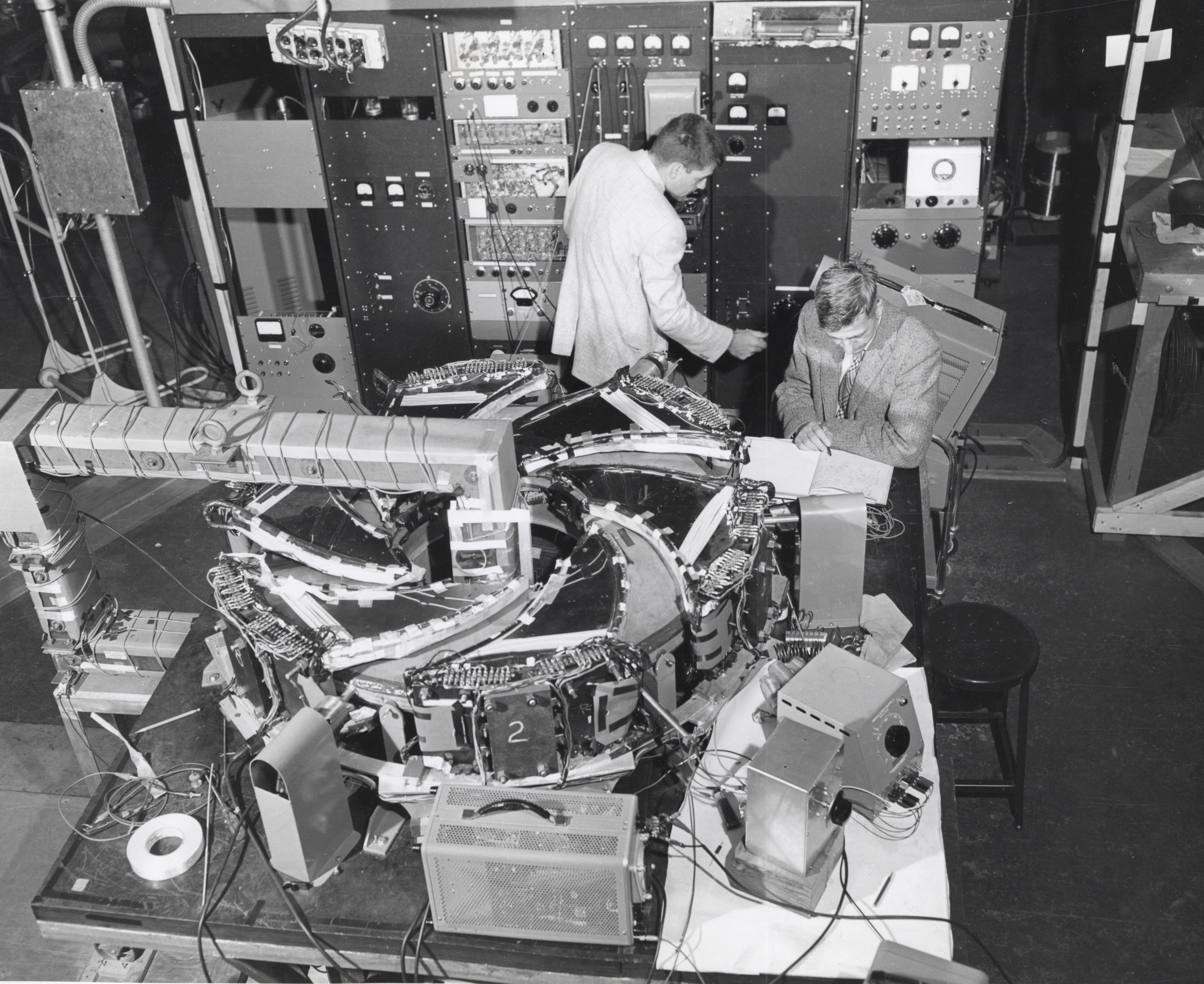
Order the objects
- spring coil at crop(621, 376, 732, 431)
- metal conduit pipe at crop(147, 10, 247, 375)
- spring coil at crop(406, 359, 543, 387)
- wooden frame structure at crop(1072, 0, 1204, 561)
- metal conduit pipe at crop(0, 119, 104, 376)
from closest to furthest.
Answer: spring coil at crop(621, 376, 732, 431), spring coil at crop(406, 359, 543, 387), wooden frame structure at crop(1072, 0, 1204, 561), metal conduit pipe at crop(147, 10, 247, 375), metal conduit pipe at crop(0, 119, 104, 376)

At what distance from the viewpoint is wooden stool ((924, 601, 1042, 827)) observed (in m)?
3.57

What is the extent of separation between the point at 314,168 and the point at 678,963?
158 inches

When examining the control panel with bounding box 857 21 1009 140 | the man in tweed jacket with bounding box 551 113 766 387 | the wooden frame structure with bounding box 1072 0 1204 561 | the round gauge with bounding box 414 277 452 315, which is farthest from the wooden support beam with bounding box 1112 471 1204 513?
the round gauge with bounding box 414 277 452 315

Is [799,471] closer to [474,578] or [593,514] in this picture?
[593,514]

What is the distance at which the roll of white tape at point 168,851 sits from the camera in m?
2.77

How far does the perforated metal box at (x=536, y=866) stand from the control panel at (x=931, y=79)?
3.41 m

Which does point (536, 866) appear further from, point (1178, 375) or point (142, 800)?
point (1178, 375)

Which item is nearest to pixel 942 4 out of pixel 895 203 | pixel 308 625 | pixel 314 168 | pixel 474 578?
pixel 895 203

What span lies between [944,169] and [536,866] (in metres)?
3.65

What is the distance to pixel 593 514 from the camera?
3.20 m

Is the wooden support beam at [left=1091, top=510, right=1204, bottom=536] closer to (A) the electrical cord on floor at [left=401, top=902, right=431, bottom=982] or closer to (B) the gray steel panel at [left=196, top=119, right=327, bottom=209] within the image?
(A) the electrical cord on floor at [left=401, top=902, right=431, bottom=982]

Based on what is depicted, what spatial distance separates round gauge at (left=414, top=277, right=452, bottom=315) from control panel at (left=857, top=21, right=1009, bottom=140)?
6.64ft

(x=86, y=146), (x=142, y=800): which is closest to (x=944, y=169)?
(x=86, y=146)

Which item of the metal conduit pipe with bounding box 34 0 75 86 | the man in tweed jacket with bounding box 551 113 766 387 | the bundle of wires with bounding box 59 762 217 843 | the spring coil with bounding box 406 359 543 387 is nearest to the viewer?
the bundle of wires with bounding box 59 762 217 843
